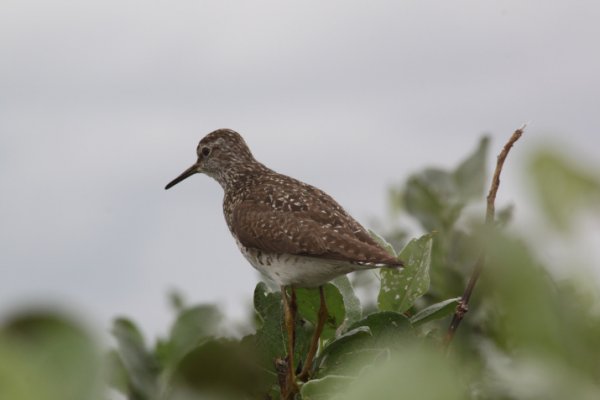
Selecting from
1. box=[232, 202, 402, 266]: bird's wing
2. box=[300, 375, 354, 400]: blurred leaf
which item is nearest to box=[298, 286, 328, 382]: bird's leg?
box=[300, 375, 354, 400]: blurred leaf

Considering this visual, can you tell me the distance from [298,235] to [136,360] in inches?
107

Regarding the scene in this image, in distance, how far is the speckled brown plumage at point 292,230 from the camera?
6.09 metres

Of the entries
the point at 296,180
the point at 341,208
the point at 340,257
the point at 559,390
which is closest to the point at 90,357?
the point at 559,390

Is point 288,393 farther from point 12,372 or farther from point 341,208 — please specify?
point 341,208

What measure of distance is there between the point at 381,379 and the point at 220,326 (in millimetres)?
3369

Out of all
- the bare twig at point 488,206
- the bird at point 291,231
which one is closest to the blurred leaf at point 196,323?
the bird at point 291,231

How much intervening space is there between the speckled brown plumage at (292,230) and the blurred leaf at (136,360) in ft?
3.77

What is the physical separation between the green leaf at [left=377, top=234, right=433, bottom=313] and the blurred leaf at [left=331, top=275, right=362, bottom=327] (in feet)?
0.44

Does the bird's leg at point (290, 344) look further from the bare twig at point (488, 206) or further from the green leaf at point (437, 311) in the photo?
the bare twig at point (488, 206)

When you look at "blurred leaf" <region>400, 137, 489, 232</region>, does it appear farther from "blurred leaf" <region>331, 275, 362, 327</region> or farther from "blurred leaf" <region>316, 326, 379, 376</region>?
"blurred leaf" <region>316, 326, 379, 376</region>

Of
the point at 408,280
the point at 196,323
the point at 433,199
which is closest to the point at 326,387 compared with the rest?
the point at 408,280

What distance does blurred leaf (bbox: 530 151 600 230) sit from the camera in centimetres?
141

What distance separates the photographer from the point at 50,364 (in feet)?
4.22

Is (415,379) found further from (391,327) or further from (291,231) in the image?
(291,231)
